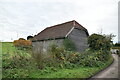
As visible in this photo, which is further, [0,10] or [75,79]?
[0,10]

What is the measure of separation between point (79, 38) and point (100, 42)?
6929 millimetres

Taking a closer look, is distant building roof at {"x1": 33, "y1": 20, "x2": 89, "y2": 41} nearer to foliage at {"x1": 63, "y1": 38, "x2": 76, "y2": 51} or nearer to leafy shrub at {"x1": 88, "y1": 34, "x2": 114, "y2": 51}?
foliage at {"x1": 63, "y1": 38, "x2": 76, "y2": 51}

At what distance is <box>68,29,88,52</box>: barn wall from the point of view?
1852 centimetres

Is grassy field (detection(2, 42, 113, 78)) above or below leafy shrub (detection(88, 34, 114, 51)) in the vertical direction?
below

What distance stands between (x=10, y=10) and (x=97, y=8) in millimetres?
9429

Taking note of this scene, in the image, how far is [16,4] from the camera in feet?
35.1

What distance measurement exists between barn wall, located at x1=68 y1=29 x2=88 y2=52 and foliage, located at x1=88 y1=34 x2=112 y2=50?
4.90 m

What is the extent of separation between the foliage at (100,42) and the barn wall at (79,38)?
4.90 metres

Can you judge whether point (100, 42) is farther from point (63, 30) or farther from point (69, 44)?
point (63, 30)

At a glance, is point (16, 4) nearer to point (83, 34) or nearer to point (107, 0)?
point (107, 0)

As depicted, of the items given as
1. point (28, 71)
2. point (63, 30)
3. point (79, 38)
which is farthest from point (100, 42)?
point (28, 71)

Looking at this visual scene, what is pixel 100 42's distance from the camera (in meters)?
12.9

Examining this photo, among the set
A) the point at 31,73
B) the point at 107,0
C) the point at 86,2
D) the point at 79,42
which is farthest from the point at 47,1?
the point at 79,42

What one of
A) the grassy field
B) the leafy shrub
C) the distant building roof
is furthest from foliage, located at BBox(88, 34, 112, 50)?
the grassy field
